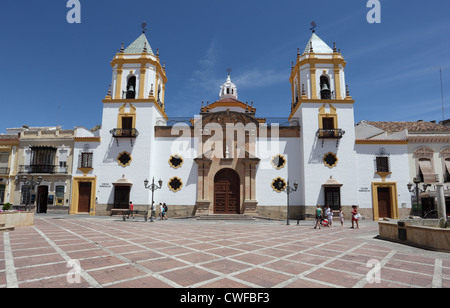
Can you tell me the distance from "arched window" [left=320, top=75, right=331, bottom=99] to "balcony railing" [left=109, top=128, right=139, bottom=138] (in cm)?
1721

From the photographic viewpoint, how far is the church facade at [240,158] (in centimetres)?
2212

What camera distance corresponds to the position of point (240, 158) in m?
23.1

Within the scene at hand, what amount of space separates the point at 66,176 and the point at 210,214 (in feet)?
46.1

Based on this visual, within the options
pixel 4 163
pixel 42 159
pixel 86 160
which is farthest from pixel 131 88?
pixel 4 163

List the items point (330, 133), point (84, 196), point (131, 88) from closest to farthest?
point (330, 133), point (84, 196), point (131, 88)

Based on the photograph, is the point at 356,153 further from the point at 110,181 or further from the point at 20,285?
the point at 20,285

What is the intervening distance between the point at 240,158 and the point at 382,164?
12284 mm

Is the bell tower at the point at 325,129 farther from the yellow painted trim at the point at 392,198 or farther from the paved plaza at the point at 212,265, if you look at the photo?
the paved plaza at the point at 212,265

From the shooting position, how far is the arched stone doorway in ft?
74.8

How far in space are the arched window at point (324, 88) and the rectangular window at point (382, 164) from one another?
6989 millimetres

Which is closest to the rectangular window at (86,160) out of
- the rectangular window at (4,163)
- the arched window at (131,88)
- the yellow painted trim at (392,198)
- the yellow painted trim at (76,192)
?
the yellow painted trim at (76,192)

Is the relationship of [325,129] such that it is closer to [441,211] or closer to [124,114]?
[441,211]

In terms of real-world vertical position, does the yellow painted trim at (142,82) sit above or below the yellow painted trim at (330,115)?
above
